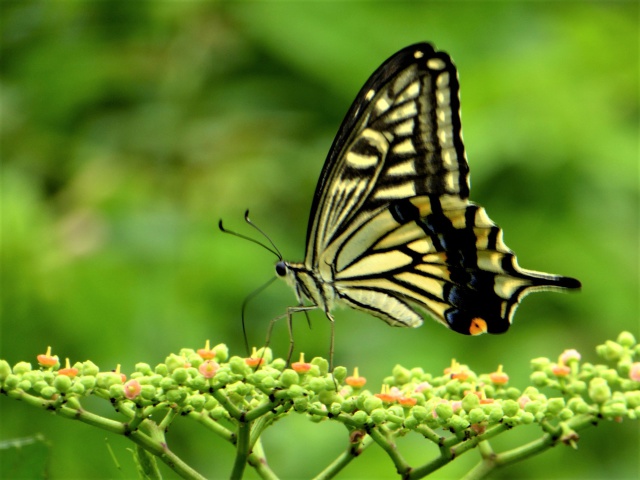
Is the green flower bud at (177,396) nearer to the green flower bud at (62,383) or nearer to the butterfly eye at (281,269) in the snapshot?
the green flower bud at (62,383)

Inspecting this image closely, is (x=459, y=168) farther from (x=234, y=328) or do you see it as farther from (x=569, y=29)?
(x=569, y=29)

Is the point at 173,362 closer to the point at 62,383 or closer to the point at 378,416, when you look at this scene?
the point at 62,383

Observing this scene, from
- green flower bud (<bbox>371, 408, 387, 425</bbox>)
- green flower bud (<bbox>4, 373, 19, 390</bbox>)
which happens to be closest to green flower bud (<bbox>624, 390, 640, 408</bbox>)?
green flower bud (<bbox>371, 408, 387, 425</bbox>)

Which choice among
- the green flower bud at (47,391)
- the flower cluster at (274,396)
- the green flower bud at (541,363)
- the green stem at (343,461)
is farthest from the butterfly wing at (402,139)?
the green flower bud at (47,391)

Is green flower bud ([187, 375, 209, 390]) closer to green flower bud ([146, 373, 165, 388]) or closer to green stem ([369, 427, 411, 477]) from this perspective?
green flower bud ([146, 373, 165, 388])

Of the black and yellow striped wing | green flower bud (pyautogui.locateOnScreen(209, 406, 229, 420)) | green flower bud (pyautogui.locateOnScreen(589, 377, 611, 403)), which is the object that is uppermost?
the black and yellow striped wing

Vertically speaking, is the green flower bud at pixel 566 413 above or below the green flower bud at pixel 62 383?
above
